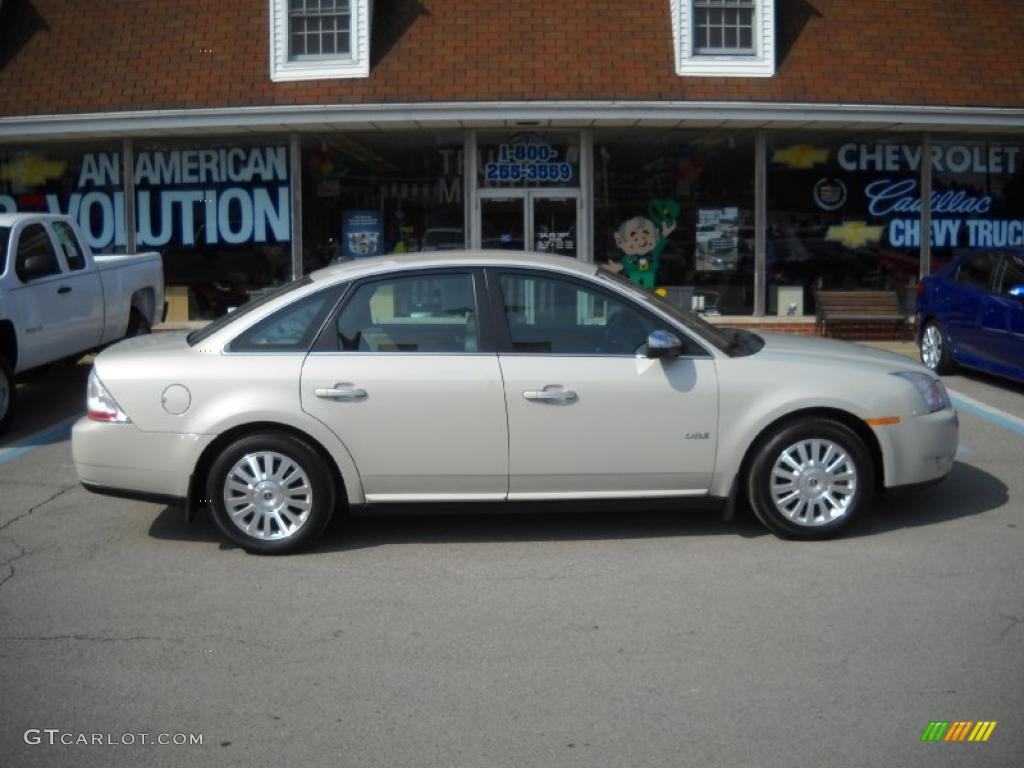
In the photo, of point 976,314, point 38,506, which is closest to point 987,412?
point 976,314

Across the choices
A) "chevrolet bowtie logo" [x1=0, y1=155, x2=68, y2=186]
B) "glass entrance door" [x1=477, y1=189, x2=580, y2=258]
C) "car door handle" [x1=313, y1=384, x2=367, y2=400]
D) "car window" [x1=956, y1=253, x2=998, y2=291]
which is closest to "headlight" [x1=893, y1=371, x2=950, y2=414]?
"car door handle" [x1=313, y1=384, x2=367, y2=400]

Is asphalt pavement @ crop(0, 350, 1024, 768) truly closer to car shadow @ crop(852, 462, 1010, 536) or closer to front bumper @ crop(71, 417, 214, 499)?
car shadow @ crop(852, 462, 1010, 536)

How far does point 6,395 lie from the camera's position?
10055 mm

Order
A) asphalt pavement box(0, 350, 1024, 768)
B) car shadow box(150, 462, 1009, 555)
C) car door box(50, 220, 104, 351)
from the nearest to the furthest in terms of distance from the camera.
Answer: asphalt pavement box(0, 350, 1024, 768) → car shadow box(150, 462, 1009, 555) → car door box(50, 220, 104, 351)

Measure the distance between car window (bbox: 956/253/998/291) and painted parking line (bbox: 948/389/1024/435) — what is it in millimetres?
1219

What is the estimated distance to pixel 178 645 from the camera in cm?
522

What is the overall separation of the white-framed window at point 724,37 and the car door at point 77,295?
26.2 ft

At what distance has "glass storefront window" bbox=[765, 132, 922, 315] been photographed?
1631 cm

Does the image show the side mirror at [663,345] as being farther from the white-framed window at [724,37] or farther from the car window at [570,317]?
the white-framed window at [724,37]

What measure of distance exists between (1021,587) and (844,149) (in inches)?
449

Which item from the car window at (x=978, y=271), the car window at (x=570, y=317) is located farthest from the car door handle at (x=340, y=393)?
the car window at (x=978, y=271)

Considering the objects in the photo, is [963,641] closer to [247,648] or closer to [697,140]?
[247,648]

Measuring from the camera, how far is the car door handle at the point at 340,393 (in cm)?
641

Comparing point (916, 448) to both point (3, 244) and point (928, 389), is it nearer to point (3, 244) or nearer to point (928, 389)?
point (928, 389)
